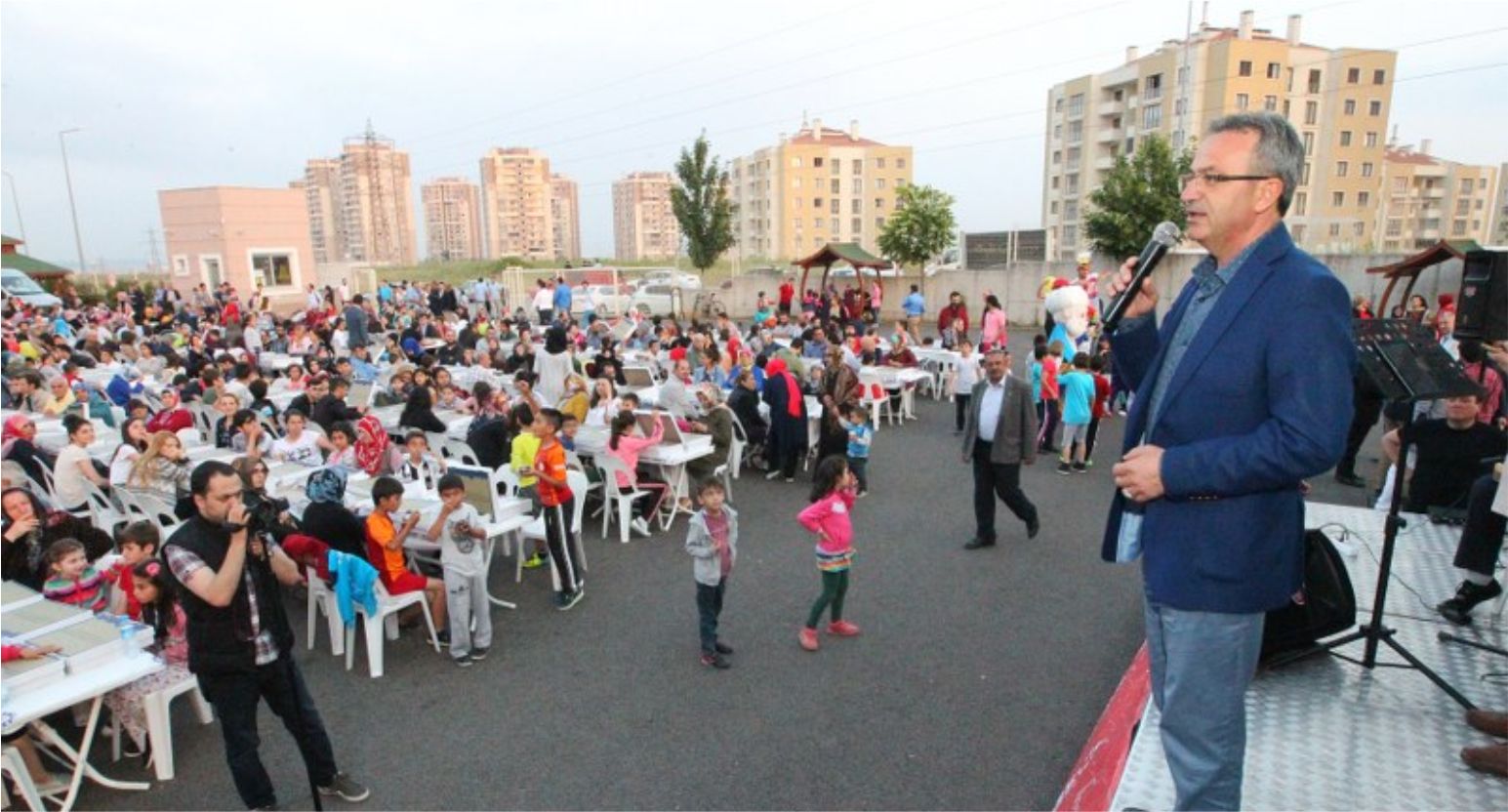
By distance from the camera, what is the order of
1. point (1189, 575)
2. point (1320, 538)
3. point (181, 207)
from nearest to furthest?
point (1189, 575), point (1320, 538), point (181, 207)

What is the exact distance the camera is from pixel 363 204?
3706 inches

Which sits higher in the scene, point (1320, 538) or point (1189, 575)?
point (1189, 575)

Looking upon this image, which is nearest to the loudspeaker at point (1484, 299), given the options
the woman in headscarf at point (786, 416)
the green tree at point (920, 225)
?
the woman in headscarf at point (786, 416)

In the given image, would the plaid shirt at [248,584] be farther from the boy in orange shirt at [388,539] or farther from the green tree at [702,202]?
the green tree at [702,202]

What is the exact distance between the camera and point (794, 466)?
919 cm

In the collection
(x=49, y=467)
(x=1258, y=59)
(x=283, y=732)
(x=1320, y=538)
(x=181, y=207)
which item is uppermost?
(x=1258, y=59)

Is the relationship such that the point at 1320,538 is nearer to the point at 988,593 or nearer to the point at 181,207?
the point at 988,593

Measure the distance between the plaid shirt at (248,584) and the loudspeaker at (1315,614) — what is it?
4334mm

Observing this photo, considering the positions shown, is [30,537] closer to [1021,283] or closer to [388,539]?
[388,539]

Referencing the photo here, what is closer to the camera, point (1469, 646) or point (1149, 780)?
point (1149, 780)

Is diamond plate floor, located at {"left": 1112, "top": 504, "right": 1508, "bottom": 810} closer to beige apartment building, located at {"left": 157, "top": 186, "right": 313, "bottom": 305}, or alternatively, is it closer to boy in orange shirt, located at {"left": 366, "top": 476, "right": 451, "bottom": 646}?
boy in orange shirt, located at {"left": 366, "top": 476, "right": 451, "bottom": 646}

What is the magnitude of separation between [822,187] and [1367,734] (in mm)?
83025

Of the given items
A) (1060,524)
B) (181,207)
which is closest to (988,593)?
(1060,524)

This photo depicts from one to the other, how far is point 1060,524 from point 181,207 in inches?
1679
